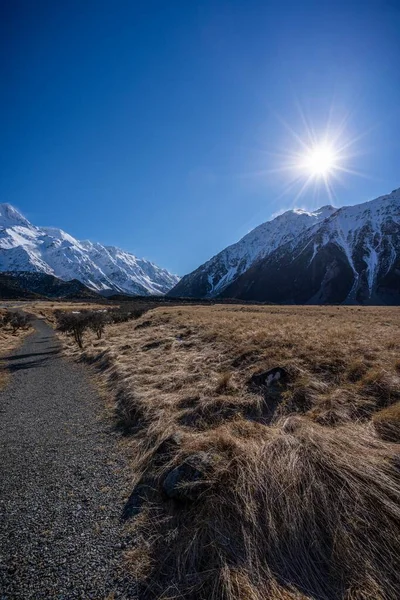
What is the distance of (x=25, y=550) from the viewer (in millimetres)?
3838

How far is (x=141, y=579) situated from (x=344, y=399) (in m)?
5.58

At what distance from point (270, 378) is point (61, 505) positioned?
5.99 meters

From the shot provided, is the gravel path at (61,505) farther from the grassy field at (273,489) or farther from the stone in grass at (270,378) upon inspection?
the stone in grass at (270,378)

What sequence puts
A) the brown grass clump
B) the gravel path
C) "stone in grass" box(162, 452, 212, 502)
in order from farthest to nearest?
the brown grass clump
"stone in grass" box(162, 452, 212, 502)
the gravel path

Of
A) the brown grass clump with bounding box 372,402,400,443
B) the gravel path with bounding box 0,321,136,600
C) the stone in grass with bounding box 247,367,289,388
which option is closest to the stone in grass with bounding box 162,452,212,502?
the gravel path with bounding box 0,321,136,600

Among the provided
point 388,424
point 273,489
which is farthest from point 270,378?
point 273,489

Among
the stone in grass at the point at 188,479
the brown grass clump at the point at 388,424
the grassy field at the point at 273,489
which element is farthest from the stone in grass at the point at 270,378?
the stone in grass at the point at 188,479

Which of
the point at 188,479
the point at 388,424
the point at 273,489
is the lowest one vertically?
the point at 188,479

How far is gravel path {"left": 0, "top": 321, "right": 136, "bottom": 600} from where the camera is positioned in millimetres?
3377

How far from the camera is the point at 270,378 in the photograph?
8.26m

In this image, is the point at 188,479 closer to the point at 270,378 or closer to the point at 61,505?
the point at 61,505

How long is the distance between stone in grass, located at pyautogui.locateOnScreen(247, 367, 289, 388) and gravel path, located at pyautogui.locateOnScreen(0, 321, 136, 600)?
4367mm

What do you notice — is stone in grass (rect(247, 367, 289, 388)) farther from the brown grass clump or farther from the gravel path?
the gravel path

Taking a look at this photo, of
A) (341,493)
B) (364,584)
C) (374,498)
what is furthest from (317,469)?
(364,584)
